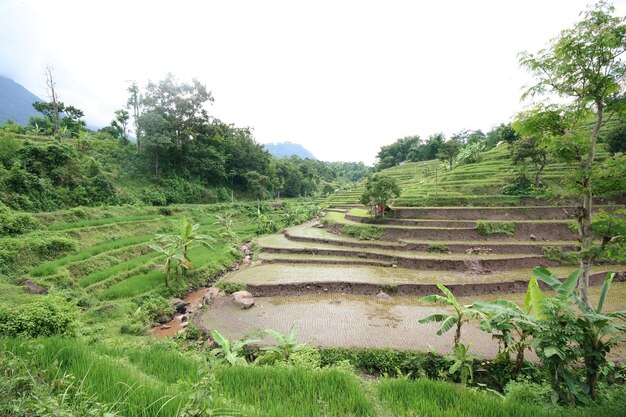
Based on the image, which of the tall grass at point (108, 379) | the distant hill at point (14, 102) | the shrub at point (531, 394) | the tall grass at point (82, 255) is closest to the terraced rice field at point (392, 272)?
the shrub at point (531, 394)

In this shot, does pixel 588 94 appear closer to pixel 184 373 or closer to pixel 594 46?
pixel 594 46

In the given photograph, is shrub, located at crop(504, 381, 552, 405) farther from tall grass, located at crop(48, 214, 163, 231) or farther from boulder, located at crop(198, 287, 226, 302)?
tall grass, located at crop(48, 214, 163, 231)

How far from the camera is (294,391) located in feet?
9.46

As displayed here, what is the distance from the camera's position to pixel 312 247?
15555 millimetres

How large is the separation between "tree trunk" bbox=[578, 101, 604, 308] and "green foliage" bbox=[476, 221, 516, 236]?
9310 millimetres

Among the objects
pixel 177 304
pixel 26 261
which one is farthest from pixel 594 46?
pixel 26 261

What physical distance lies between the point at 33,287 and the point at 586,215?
13778 millimetres

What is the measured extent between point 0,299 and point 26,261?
340 cm

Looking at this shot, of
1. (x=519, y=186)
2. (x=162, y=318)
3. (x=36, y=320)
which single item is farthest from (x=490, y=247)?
(x=36, y=320)

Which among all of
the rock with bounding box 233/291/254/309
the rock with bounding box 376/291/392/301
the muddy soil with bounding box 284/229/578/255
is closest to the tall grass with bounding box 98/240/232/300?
the rock with bounding box 233/291/254/309

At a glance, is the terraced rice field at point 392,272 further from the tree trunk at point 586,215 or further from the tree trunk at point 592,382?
the tree trunk at point 592,382

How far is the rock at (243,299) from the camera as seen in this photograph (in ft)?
30.9

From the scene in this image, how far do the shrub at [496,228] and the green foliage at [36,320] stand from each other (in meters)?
16.7

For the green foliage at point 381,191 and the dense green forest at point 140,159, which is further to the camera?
the green foliage at point 381,191
